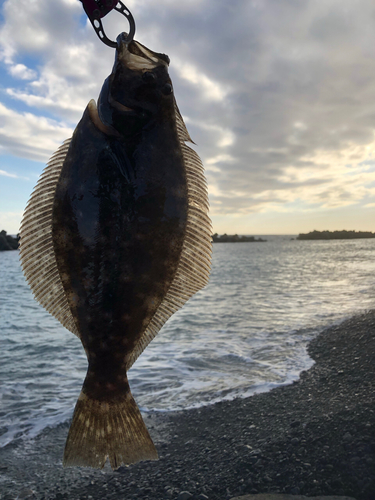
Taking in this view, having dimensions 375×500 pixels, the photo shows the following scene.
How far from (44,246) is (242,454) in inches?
144

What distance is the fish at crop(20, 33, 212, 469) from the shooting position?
6.75 ft

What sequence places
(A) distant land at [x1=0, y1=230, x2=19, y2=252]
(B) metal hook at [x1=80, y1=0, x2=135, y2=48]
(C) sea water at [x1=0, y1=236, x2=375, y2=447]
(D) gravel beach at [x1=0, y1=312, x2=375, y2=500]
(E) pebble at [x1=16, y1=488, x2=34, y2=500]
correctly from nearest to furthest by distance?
(B) metal hook at [x1=80, y1=0, x2=135, y2=48] → (D) gravel beach at [x1=0, y1=312, x2=375, y2=500] → (E) pebble at [x1=16, y1=488, x2=34, y2=500] → (C) sea water at [x1=0, y1=236, x2=375, y2=447] → (A) distant land at [x1=0, y1=230, x2=19, y2=252]

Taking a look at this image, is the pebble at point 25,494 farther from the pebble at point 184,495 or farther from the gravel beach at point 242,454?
the pebble at point 184,495

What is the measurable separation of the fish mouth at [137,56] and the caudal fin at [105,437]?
2.00 meters

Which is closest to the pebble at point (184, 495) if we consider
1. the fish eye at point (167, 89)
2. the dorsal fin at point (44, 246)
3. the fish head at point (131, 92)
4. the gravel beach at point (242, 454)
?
the gravel beach at point (242, 454)

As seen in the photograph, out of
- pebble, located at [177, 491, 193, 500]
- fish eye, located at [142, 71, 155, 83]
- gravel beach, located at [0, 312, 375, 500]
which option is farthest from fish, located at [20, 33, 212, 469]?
gravel beach, located at [0, 312, 375, 500]

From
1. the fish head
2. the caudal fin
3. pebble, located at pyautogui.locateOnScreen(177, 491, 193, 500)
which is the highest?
the fish head

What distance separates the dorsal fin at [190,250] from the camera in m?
2.27

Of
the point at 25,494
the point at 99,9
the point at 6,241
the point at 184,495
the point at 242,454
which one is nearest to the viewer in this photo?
the point at 99,9

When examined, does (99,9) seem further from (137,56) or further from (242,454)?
(242,454)

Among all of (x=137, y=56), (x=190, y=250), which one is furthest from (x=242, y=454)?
(x=137, y=56)

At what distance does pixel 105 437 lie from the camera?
7.21ft

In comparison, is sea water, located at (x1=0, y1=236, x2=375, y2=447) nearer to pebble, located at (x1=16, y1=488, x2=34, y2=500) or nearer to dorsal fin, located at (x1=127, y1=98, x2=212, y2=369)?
pebble, located at (x1=16, y1=488, x2=34, y2=500)

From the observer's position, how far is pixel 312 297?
1855 centimetres
